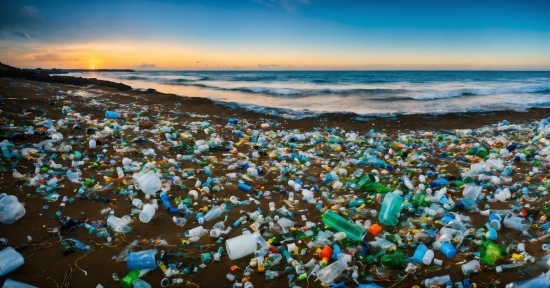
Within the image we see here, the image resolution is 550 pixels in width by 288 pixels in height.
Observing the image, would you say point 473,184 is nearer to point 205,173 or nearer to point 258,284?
point 258,284

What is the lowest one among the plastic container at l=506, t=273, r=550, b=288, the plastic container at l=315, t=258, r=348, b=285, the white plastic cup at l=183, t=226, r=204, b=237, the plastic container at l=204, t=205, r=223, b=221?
the plastic container at l=315, t=258, r=348, b=285

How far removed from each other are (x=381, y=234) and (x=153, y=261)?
193cm

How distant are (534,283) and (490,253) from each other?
32 cm

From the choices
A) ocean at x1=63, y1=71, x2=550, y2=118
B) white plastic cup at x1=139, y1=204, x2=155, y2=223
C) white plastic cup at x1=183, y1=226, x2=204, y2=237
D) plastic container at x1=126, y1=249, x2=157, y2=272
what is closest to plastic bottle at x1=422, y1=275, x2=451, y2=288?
white plastic cup at x1=183, y1=226, x2=204, y2=237

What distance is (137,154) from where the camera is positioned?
495 cm

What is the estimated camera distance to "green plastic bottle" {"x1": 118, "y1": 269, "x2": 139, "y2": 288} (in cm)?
215

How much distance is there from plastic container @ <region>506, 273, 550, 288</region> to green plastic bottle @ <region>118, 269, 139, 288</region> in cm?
257

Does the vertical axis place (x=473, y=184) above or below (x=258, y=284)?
above

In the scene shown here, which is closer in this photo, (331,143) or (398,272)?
(398,272)

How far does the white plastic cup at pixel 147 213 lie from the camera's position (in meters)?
2.98

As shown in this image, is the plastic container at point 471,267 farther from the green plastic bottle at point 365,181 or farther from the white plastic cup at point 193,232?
the white plastic cup at point 193,232

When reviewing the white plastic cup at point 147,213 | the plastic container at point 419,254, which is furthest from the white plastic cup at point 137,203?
the plastic container at point 419,254

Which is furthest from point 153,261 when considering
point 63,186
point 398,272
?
point 63,186

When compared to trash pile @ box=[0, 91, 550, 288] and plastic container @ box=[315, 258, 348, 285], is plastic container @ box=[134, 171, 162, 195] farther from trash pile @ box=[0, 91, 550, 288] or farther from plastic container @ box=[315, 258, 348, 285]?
plastic container @ box=[315, 258, 348, 285]
